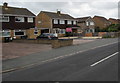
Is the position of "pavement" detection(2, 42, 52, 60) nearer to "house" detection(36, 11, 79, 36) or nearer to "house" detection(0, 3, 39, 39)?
"house" detection(0, 3, 39, 39)

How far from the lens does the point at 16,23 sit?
40844mm

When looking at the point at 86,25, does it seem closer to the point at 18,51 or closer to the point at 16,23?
the point at 16,23

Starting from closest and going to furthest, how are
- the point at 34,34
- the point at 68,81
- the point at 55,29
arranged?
the point at 68,81
the point at 34,34
the point at 55,29

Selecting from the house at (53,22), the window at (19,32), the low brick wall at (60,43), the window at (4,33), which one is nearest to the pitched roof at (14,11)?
the window at (19,32)

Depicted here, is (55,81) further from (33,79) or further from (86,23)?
(86,23)

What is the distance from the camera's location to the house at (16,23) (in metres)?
38.6

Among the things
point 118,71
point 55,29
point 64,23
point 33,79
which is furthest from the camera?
point 64,23

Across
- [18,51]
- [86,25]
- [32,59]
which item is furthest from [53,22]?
[32,59]

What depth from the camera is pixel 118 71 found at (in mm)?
10016

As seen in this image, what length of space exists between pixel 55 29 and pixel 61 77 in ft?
149

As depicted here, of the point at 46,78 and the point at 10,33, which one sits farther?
the point at 10,33

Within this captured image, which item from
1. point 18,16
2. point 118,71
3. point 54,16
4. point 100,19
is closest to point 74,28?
point 54,16

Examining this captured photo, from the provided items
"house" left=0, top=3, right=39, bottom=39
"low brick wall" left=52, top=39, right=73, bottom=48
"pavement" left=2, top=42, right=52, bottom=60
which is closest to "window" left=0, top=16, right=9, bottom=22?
"house" left=0, top=3, right=39, bottom=39

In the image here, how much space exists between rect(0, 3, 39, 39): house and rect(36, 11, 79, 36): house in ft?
29.6
